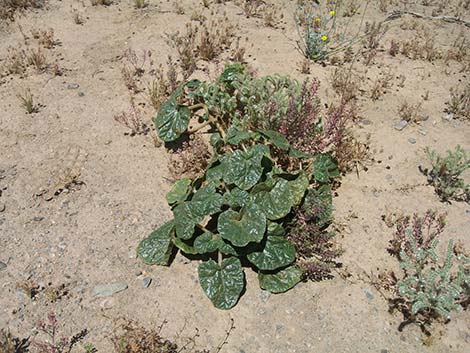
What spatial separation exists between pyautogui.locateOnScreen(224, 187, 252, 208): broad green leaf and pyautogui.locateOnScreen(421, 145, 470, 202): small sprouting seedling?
2.24m

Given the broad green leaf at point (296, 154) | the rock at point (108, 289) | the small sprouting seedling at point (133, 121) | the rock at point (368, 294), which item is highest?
the broad green leaf at point (296, 154)

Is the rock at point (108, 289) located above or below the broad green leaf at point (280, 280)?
below

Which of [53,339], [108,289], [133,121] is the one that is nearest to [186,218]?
[108,289]

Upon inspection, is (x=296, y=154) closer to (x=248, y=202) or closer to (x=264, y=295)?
(x=248, y=202)

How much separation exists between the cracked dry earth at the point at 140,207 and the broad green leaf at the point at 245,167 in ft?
2.82

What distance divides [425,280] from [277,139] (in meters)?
1.85

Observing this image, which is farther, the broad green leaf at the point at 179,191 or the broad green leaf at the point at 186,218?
the broad green leaf at the point at 179,191

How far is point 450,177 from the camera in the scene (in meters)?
4.92

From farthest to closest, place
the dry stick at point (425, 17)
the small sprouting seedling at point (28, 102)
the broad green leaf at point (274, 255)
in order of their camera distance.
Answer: the dry stick at point (425, 17) < the small sprouting seedling at point (28, 102) < the broad green leaf at point (274, 255)

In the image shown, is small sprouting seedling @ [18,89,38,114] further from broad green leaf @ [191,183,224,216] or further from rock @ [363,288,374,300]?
rock @ [363,288,374,300]

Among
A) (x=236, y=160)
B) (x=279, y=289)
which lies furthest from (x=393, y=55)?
(x=279, y=289)

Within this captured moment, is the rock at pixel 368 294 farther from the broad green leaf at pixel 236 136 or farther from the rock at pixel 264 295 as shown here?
the broad green leaf at pixel 236 136

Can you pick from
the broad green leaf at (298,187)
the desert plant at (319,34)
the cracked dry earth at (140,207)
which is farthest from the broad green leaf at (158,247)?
the desert plant at (319,34)

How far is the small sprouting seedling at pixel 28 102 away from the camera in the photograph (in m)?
5.61
